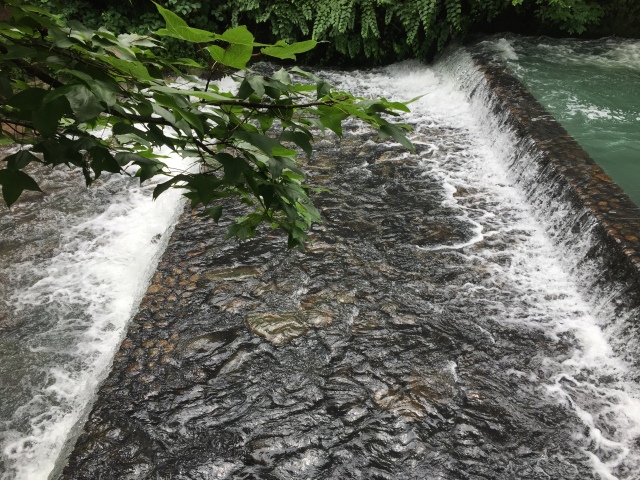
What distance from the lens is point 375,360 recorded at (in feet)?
11.0

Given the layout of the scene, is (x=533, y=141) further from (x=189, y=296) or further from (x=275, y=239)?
(x=189, y=296)

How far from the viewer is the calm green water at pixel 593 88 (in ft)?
17.5

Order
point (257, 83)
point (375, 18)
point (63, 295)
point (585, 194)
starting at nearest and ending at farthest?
point (257, 83)
point (63, 295)
point (585, 194)
point (375, 18)

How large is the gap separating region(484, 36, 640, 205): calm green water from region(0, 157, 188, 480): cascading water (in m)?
4.46

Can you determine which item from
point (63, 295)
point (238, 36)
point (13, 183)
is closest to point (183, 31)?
point (238, 36)

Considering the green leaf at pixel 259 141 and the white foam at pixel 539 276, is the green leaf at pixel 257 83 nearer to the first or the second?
the green leaf at pixel 259 141

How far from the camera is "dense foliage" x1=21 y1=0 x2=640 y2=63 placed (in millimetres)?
7961

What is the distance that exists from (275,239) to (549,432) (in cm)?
250

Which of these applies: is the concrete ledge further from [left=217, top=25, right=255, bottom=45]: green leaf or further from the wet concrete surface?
[left=217, top=25, right=255, bottom=45]: green leaf

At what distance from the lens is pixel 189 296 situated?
3.79 metres

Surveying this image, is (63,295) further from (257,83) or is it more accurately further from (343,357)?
(257,83)

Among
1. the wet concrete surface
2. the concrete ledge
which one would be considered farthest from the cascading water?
the concrete ledge

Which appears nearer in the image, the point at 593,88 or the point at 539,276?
the point at 539,276

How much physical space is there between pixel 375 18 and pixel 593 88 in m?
3.31
